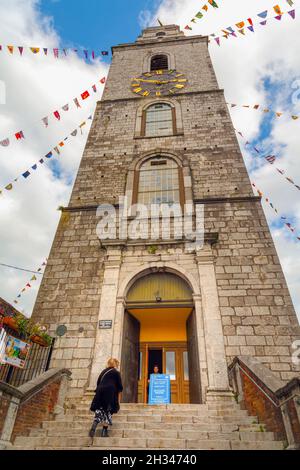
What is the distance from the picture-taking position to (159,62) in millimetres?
17031

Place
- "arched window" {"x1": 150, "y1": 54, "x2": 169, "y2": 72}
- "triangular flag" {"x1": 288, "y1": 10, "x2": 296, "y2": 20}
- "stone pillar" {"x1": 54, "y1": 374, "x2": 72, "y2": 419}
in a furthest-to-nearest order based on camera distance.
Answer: "arched window" {"x1": 150, "y1": 54, "x2": 169, "y2": 72} → "triangular flag" {"x1": 288, "y1": 10, "x2": 296, "y2": 20} → "stone pillar" {"x1": 54, "y1": 374, "x2": 72, "y2": 419}

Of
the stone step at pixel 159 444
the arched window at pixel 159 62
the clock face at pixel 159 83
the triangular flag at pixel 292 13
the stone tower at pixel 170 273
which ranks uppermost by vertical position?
the arched window at pixel 159 62

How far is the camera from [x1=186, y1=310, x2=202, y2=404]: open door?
6.36 meters

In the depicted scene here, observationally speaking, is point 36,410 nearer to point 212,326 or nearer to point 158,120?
point 212,326

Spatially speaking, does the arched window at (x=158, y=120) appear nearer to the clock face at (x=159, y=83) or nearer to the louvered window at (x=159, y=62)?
the clock face at (x=159, y=83)

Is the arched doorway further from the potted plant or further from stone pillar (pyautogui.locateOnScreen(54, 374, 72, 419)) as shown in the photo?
the potted plant

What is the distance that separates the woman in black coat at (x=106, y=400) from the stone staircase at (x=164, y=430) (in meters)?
0.24

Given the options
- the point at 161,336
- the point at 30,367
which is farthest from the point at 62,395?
the point at 161,336

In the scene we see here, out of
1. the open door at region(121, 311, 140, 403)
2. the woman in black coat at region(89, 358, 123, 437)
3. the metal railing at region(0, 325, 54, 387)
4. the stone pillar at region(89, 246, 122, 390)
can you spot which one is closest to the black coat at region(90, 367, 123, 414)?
the woman in black coat at region(89, 358, 123, 437)

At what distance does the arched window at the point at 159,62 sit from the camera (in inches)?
663

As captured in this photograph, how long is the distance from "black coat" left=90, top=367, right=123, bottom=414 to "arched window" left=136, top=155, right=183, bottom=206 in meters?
6.03

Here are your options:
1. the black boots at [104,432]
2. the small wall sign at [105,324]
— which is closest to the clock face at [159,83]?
the small wall sign at [105,324]
